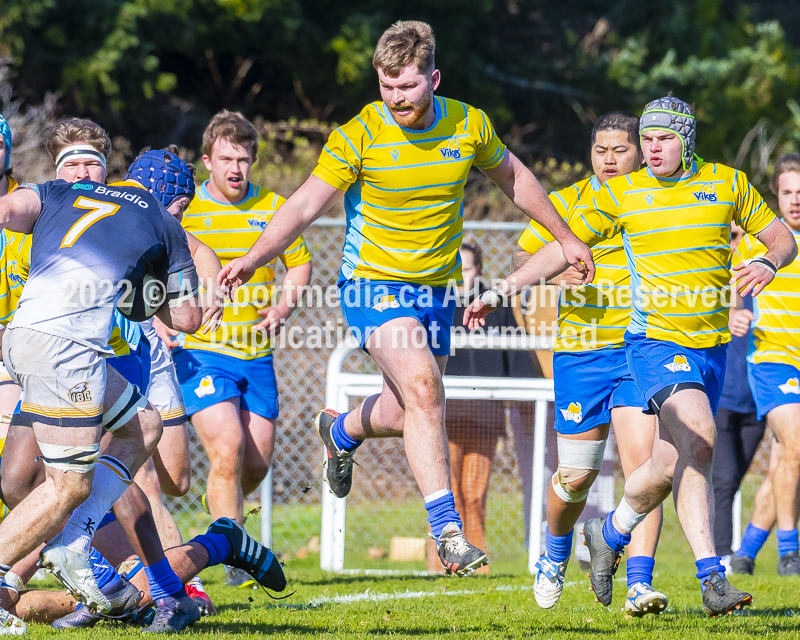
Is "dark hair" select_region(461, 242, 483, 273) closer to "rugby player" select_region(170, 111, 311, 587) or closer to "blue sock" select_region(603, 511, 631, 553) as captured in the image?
"rugby player" select_region(170, 111, 311, 587)

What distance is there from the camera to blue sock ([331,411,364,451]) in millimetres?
5441

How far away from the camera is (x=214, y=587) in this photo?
679cm

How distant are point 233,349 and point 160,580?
2.40 meters

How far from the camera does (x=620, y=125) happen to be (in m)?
6.00

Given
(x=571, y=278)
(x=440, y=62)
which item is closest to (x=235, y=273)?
(x=571, y=278)

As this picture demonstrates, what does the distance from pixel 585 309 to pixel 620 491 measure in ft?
14.4

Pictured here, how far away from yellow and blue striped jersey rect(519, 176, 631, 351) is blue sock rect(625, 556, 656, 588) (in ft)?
3.82

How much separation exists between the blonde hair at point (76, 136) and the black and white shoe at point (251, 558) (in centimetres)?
205

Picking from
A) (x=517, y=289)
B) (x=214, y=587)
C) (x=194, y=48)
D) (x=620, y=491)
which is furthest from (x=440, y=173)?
(x=194, y=48)

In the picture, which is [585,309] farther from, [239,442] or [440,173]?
[239,442]

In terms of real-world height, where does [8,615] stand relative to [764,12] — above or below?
below

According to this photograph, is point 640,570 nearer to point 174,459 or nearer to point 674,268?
point 674,268

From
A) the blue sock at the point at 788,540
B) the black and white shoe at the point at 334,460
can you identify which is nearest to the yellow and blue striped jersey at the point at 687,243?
the black and white shoe at the point at 334,460

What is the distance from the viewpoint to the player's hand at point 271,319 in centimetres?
671
